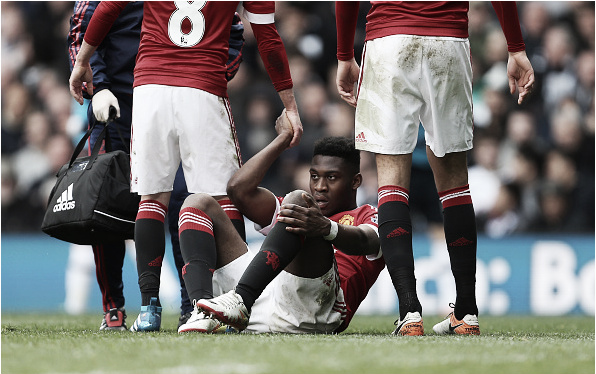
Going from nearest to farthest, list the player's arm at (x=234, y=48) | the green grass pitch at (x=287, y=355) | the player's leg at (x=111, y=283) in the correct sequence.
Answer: the green grass pitch at (x=287, y=355) → the player's leg at (x=111, y=283) → the player's arm at (x=234, y=48)

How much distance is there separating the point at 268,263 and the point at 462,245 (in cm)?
89

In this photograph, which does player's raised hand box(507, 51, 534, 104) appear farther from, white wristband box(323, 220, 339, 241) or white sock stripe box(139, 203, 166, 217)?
white sock stripe box(139, 203, 166, 217)

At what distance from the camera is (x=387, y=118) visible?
3.76 metres

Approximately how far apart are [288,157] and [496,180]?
1.89 m

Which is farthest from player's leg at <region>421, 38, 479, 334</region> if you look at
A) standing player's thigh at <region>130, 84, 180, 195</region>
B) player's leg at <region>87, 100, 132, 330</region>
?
player's leg at <region>87, 100, 132, 330</region>

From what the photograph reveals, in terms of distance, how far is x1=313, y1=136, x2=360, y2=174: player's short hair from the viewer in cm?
427

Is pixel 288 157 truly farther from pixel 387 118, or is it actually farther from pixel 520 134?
pixel 387 118

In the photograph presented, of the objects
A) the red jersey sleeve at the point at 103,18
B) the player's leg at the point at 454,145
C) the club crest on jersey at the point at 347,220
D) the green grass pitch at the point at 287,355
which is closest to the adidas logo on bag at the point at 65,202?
the red jersey sleeve at the point at 103,18

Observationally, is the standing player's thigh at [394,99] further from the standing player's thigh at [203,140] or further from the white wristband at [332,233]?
the standing player's thigh at [203,140]

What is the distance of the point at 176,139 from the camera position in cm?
400

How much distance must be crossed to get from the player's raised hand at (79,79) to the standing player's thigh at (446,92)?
1.55m

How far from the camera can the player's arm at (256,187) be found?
3.92 meters

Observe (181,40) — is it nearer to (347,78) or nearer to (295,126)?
(295,126)

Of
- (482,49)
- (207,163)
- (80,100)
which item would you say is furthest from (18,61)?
(207,163)
